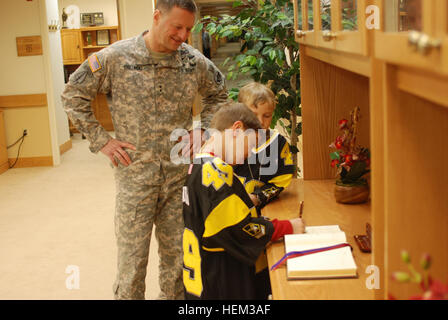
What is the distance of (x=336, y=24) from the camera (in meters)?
1.44

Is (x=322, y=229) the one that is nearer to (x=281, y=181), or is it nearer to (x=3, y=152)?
(x=281, y=181)

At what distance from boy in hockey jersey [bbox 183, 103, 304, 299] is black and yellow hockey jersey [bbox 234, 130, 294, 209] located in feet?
1.30

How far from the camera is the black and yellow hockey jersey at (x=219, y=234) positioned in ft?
5.60

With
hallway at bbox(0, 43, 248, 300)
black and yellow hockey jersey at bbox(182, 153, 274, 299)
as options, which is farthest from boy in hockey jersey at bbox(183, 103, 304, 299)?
hallway at bbox(0, 43, 248, 300)

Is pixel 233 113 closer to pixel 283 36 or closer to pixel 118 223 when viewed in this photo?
pixel 118 223

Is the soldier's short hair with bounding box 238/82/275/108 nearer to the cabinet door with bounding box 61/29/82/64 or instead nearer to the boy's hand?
the boy's hand

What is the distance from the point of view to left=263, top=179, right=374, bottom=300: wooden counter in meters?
1.38

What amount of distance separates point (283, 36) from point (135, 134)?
1297 millimetres

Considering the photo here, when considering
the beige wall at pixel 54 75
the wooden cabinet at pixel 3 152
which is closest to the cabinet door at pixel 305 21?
the beige wall at pixel 54 75

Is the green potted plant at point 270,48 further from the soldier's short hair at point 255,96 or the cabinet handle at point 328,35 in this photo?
the cabinet handle at point 328,35

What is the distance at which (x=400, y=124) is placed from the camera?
100 centimetres

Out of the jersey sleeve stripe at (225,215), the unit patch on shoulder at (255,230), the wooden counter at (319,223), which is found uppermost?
the jersey sleeve stripe at (225,215)

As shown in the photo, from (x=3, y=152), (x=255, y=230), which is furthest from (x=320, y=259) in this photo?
(x=3, y=152)

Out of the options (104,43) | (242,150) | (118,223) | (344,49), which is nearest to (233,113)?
(242,150)
